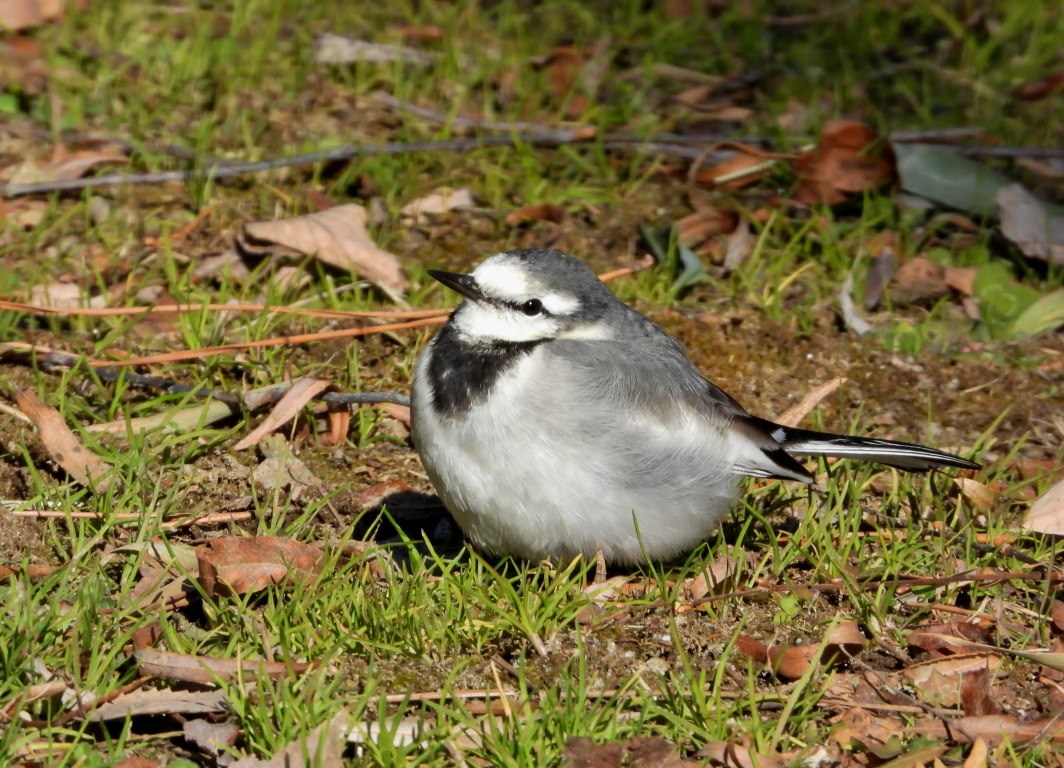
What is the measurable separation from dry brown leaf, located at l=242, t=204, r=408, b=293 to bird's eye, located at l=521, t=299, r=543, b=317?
1.56m

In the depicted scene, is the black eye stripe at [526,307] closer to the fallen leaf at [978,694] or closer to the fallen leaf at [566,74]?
the fallen leaf at [978,694]

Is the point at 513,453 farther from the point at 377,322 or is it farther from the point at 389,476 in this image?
the point at 377,322

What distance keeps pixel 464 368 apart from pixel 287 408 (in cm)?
100

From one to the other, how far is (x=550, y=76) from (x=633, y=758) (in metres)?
4.84

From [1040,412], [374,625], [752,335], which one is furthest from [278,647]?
[1040,412]

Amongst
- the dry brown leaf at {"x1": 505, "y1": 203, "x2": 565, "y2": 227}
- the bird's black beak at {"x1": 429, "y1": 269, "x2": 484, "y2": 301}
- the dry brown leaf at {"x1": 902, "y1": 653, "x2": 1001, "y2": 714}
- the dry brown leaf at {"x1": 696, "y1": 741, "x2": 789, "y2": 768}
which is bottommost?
the dry brown leaf at {"x1": 902, "y1": 653, "x2": 1001, "y2": 714}

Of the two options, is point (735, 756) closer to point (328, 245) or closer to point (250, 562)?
point (250, 562)

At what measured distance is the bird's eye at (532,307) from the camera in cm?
432

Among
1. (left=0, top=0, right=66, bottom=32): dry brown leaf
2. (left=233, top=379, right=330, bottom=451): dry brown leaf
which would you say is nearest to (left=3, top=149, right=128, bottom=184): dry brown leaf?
(left=0, top=0, right=66, bottom=32): dry brown leaf

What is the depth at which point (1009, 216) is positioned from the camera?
20.9 ft

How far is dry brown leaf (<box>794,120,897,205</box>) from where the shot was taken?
6.55m

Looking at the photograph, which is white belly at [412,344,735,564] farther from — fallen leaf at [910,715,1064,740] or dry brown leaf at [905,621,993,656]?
fallen leaf at [910,715,1064,740]

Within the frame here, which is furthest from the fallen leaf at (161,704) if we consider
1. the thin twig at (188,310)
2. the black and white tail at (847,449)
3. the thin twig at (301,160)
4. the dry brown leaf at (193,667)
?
the thin twig at (301,160)

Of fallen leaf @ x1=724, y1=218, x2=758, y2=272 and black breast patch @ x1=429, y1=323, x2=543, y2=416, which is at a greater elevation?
black breast patch @ x1=429, y1=323, x2=543, y2=416
